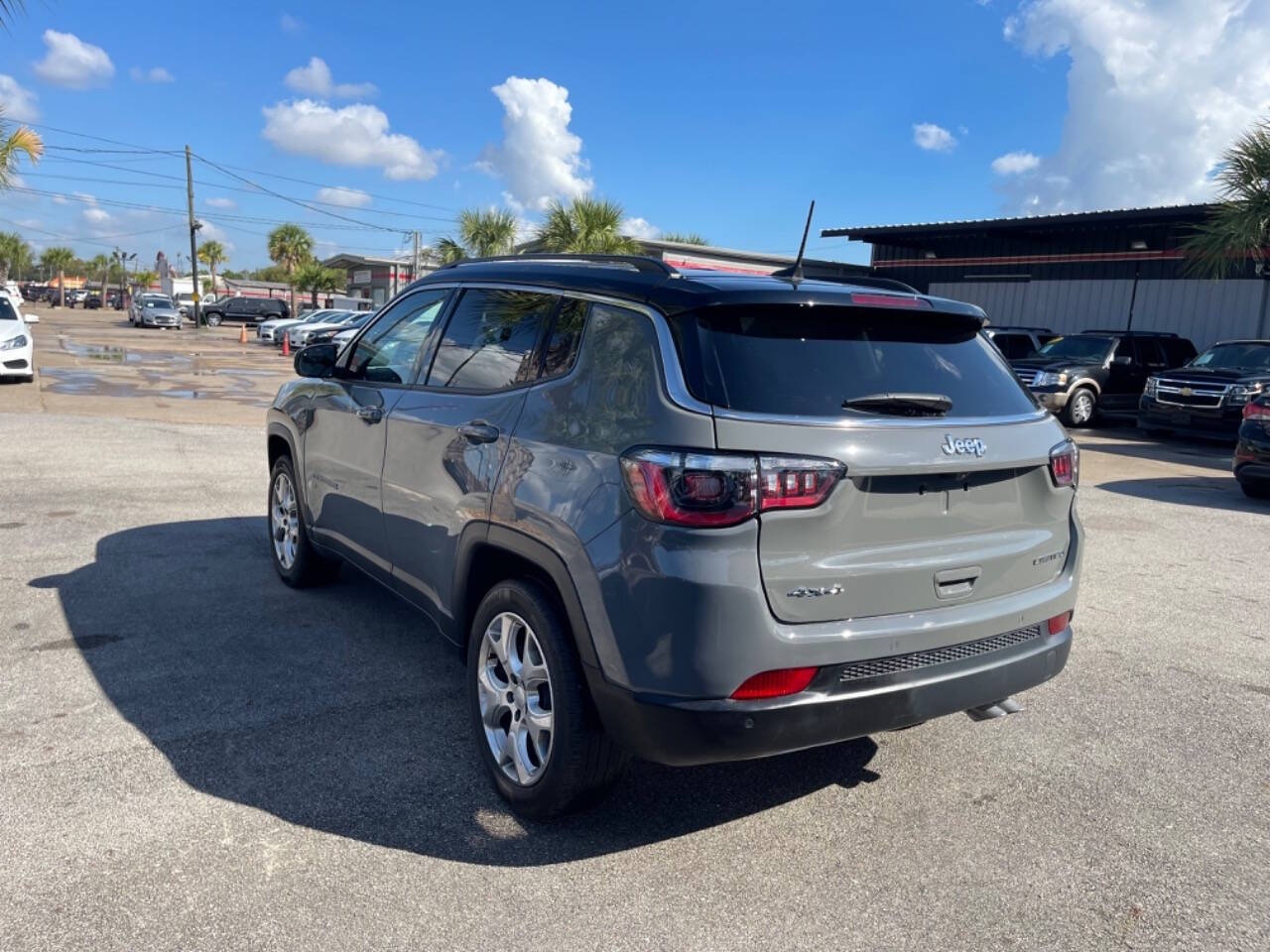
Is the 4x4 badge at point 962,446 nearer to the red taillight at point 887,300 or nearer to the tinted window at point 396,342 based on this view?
the red taillight at point 887,300

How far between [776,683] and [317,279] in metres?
75.7

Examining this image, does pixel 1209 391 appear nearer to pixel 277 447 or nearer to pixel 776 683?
pixel 277 447

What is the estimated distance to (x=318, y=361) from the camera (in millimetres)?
5238

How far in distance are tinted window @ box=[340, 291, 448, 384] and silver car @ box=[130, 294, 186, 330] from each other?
4932 cm

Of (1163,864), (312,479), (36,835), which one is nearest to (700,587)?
(1163,864)

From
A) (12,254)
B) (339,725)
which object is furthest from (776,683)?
(12,254)

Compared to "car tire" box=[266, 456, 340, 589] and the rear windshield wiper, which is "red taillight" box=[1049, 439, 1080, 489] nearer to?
the rear windshield wiper

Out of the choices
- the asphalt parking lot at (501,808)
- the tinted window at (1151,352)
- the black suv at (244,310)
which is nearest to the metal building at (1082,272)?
the tinted window at (1151,352)

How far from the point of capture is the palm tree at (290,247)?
77.2 metres

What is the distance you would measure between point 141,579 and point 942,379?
15.4 feet

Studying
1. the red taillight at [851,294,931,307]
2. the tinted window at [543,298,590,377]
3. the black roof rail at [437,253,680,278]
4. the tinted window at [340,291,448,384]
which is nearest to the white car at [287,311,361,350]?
the tinted window at [340,291,448,384]

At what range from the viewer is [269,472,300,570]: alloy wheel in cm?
568

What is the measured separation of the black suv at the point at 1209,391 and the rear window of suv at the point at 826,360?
13644mm

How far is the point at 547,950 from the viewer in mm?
2680
